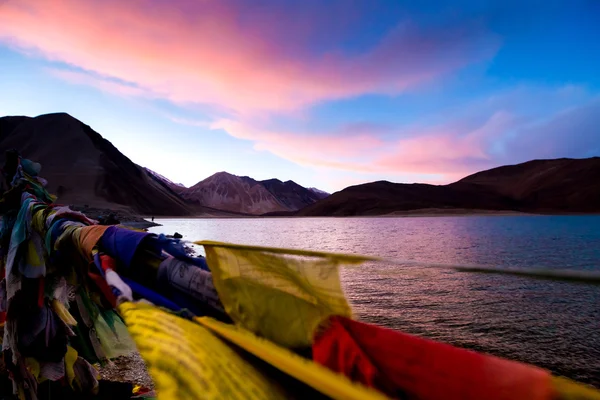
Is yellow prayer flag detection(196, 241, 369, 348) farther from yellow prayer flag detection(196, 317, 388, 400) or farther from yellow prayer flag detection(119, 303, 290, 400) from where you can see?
yellow prayer flag detection(119, 303, 290, 400)

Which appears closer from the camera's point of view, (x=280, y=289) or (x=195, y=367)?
(x=195, y=367)

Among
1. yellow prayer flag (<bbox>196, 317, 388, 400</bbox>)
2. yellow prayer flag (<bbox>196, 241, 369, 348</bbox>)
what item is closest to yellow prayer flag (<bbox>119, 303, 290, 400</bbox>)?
yellow prayer flag (<bbox>196, 317, 388, 400</bbox>)

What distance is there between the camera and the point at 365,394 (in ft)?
2.94

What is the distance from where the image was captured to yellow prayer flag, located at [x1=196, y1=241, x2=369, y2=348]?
150 cm

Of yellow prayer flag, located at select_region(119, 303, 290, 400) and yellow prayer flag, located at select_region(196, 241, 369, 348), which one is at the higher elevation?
yellow prayer flag, located at select_region(196, 241, 369, 348)

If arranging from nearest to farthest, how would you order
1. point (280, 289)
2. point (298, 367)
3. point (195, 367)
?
point (298, 367), point (195, 367), point (280, 289)

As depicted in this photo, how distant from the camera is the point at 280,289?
1653 millimetres

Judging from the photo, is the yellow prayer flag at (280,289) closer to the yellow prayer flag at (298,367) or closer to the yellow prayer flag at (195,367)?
the yellow prayer flag at (298,367)

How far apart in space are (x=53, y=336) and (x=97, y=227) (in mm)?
3091

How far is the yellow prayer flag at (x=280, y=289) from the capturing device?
59.2 inches

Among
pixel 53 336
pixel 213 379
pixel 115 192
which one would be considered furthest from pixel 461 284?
pixel 115 192

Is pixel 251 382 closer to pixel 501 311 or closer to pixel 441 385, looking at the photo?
pixel 441 385

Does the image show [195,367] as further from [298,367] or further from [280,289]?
[280,289]

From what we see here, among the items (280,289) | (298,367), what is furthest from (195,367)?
(280,289)
